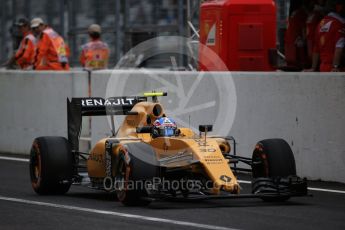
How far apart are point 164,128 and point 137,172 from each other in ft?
3.09

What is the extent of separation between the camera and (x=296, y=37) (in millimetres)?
18547

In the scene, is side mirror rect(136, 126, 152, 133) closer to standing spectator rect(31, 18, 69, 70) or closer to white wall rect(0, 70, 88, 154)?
white wall rect(0, 70, 88, 154)

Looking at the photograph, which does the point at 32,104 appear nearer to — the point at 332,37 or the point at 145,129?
the point at 332,37

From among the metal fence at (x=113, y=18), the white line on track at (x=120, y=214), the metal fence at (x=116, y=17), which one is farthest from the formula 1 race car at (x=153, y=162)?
the metal fence at (x=113, y=18)

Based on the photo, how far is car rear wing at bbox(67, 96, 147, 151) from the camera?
13.4 meters

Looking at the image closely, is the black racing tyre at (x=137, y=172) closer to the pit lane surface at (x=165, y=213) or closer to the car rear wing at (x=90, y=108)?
the pit lane surface at (x=165, y=213)

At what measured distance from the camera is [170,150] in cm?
1205

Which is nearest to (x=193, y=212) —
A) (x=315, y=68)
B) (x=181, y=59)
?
(x=315, y=68)

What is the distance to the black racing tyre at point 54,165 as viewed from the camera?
12945 mm

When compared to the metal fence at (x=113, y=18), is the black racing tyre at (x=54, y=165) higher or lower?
lower

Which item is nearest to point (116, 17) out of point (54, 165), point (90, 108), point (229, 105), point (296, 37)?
point (296, 37)

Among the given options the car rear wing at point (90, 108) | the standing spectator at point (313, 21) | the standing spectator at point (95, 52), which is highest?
the standing spectator at point (313, 21)

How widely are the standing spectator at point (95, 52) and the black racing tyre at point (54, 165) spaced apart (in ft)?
28.7

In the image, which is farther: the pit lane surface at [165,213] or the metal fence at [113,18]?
the metal fence at [113,18]
